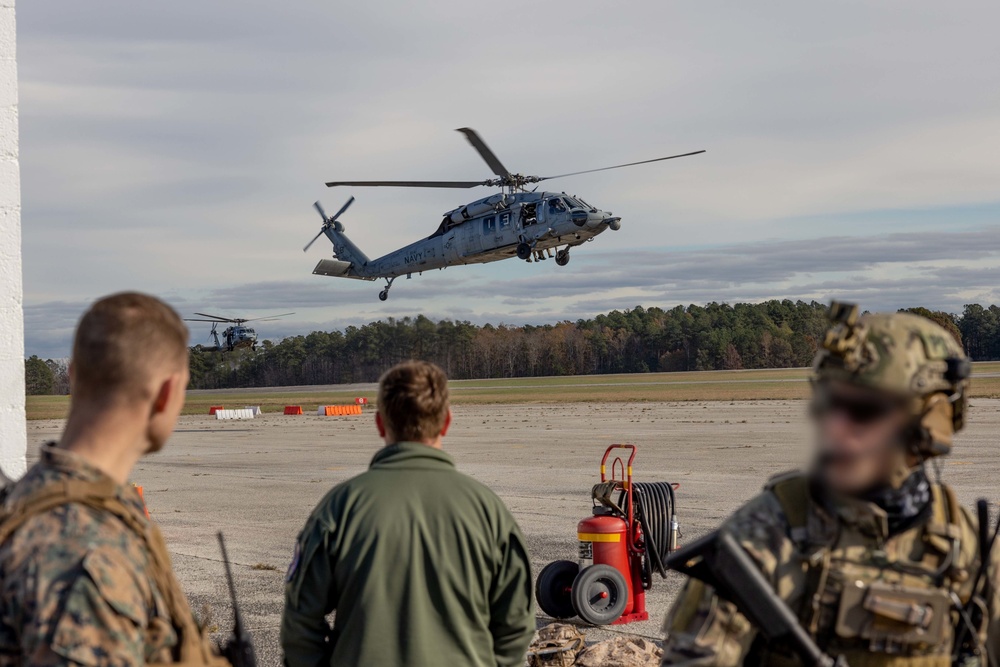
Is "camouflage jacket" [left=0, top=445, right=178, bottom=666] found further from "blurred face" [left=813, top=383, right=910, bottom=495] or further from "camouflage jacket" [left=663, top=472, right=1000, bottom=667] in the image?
"blurred face" [left=813, top=383, right=910, bottom=495]

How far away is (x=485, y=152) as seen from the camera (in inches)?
1204

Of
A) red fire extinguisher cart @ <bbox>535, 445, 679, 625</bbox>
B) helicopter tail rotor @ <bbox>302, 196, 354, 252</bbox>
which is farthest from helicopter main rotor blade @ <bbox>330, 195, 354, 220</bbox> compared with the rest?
red fire extinguisher cart @ <bbox>535, 445, 679, 625</bbox>

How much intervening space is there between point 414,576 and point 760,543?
178 cm

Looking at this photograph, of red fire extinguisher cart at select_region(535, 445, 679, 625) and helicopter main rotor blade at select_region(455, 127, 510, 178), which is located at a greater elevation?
helicopter main rotor blade at select_region(455, 127, 510, 178)

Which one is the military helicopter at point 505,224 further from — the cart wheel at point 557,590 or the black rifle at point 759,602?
the black rifle at point 759,602

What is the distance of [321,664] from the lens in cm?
385

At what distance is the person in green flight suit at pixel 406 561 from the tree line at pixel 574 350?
281ft

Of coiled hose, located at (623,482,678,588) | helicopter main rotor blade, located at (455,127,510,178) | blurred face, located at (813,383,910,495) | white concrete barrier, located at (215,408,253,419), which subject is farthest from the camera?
white concrete barrier, located at (215,408,253,419)

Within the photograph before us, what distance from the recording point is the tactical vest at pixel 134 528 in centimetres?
209

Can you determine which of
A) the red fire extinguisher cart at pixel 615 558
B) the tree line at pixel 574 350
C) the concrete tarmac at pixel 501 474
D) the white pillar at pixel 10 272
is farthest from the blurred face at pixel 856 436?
the tree line at pixel 574 350

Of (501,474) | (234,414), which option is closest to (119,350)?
(501,474)

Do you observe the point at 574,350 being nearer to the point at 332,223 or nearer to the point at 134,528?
the point at 332,223

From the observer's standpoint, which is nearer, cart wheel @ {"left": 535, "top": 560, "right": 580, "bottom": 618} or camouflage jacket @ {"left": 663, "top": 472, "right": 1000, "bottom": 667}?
camouflage jacket @ {"left": 663, "top": 472, "right": 1000, "bottom": 667}

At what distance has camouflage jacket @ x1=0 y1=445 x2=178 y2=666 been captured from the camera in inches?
78.0
